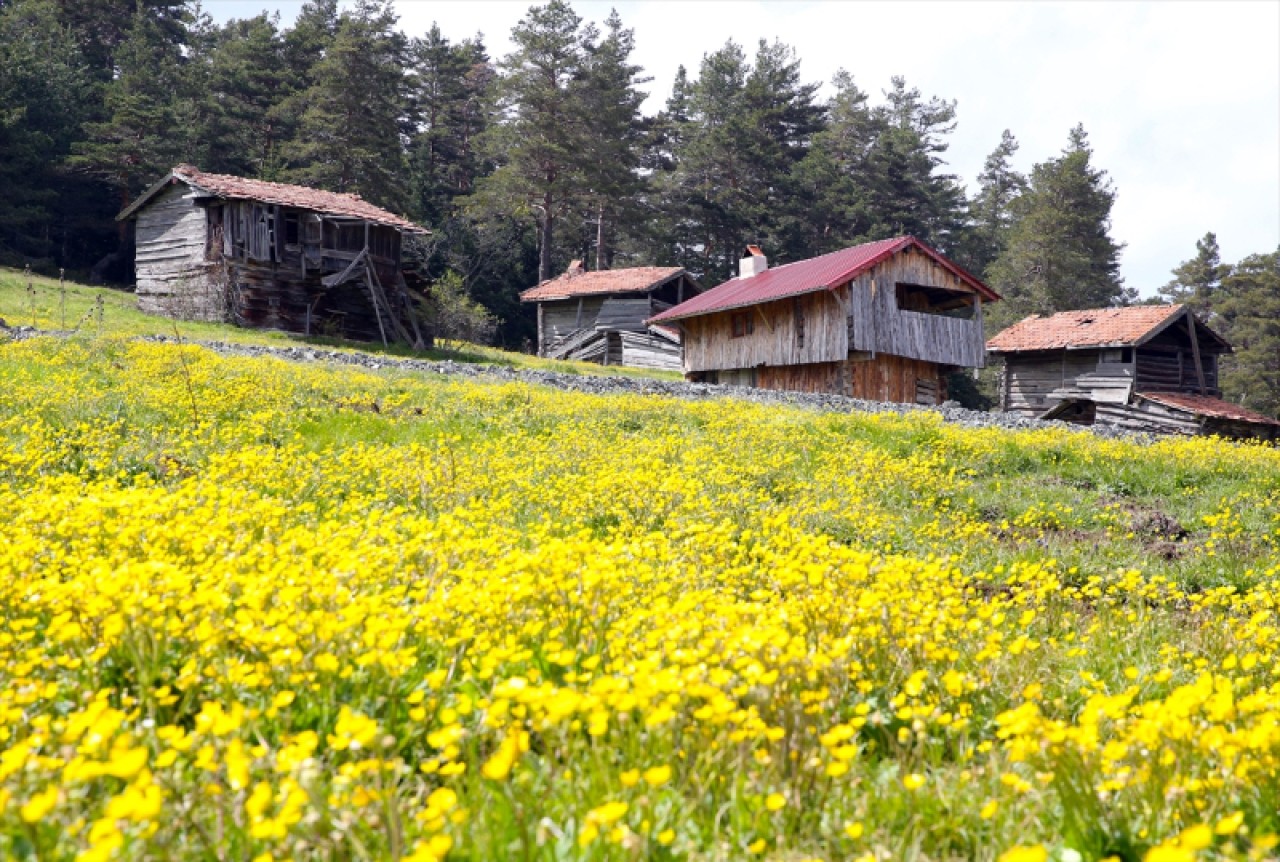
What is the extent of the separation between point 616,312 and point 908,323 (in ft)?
51.7

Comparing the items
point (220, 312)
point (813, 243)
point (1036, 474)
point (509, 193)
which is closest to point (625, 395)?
point (1036, 474)

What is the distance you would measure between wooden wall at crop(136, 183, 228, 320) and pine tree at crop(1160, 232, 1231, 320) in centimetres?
5698

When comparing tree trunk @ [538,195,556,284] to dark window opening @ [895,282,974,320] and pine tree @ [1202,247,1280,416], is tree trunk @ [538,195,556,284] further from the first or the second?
pine tree @ [1202,247,1280,416]

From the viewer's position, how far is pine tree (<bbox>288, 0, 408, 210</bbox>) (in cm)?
4159

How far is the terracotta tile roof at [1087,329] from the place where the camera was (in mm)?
31516

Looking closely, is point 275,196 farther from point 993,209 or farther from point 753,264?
point 993,209

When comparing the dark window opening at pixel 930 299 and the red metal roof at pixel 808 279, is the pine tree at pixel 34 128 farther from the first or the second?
the dark window opening at pixel 930 299

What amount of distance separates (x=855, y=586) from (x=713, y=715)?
6.11 feet

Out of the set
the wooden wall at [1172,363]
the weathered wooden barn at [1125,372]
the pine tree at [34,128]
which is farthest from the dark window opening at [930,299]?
the pine tree at [34,128]

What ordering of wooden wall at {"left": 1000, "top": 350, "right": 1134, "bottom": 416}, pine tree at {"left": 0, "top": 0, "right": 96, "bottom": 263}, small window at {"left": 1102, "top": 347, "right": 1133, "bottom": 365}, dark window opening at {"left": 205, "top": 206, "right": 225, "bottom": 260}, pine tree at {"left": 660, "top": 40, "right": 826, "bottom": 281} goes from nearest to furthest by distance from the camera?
dark window opening at {"left": 205, "top": 206, "right": 225, "bottom": 260} < small window at {"left": 1102, "top": 347, "right": 1133, "bottom": 365} < wooden wall at {"left": 1000, "top": 350, "right": 1134, "bottom": 416} < pine tree at {"left": 0, "top": 0, "right": 96, "bottom": 263} < pine tree at {"left": 660, "top": 40, "right": 826, "bottom": 281}

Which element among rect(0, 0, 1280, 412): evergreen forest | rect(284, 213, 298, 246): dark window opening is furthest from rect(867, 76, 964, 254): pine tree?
rect(284, 213, 298, 246): dark window opening

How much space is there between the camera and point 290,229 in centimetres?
3131

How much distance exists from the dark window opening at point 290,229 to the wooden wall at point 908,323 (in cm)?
1921

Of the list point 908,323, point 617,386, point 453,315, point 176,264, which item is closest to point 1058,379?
point 908,323
